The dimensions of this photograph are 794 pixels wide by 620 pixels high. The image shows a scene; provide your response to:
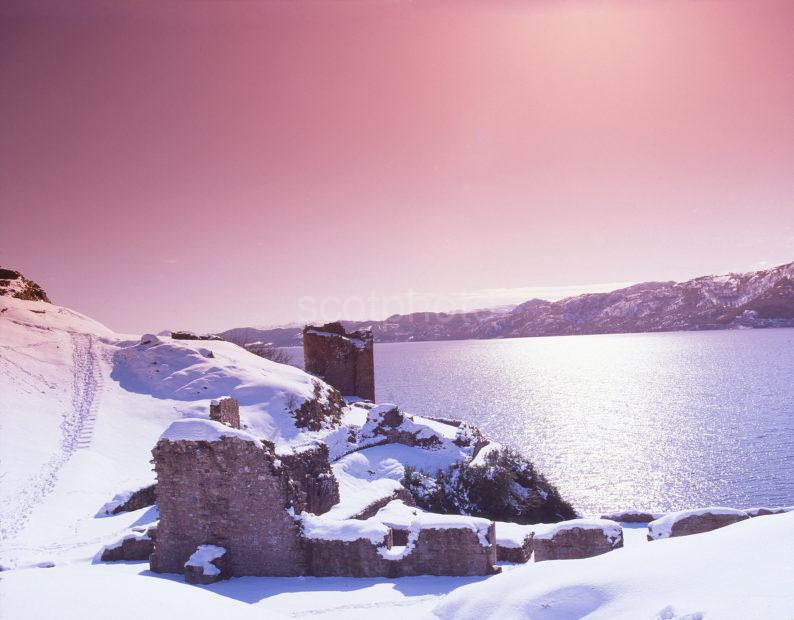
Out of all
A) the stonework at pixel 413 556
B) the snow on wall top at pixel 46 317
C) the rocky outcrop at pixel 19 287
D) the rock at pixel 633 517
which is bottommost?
the rock at pixel 633 517

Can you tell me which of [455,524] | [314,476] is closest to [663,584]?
[455,524]

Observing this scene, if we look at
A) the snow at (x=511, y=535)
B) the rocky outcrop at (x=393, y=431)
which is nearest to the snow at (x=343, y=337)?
the rocky outcrop at (x=393, y=431)

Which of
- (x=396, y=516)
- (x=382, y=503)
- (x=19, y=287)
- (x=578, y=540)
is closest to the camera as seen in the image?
(x=578, y=540)

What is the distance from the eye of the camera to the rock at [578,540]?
1206cm

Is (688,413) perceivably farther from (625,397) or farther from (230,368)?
(230,368)

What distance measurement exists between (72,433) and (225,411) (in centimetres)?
1099

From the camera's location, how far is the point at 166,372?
3278 centimetres

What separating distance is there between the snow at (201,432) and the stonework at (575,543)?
680 centimetres

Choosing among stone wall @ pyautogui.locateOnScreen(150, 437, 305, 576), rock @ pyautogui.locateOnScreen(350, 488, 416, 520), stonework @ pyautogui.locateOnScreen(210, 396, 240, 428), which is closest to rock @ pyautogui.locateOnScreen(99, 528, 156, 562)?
stone wall @ pyautogui.locateOnScreen(150, 437, 305, 576)

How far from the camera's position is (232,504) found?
12.3 metres

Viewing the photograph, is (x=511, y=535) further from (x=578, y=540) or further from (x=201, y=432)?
(x=201, y=432)

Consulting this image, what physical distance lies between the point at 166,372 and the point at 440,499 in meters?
18.6

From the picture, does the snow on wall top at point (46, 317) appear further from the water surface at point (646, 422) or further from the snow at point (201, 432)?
the water surface at point (646, 422)

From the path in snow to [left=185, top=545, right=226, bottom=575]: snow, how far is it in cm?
862
